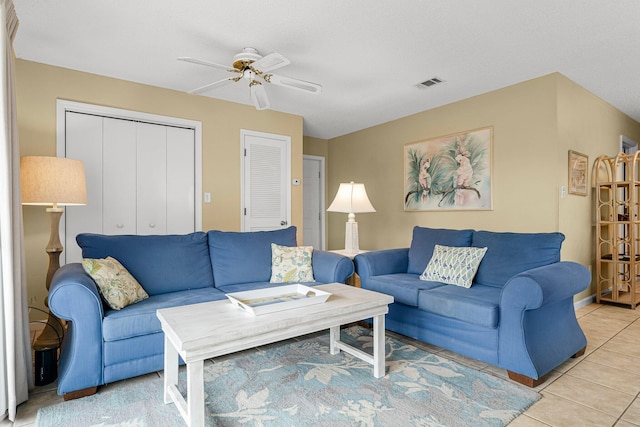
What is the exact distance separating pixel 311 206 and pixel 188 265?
369 cm

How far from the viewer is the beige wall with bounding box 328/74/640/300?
351cm

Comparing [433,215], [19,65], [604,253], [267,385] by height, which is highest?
[19,65]

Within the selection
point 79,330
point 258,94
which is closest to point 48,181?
point 79,330

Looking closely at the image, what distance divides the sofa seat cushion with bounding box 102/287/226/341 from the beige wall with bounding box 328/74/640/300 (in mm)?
3160

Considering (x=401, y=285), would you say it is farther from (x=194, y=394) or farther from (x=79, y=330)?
(x=79, y=330)

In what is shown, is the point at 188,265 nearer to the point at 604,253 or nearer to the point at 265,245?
the point at 265,245

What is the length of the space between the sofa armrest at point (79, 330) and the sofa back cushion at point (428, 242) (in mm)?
2513

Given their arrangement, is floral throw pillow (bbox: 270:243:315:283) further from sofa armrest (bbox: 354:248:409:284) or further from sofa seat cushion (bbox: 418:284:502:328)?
sofa seat cushion (bbox: 418:284:502:328)

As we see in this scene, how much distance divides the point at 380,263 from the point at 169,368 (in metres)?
1.95

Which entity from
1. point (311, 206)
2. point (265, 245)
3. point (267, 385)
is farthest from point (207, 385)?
point (311, 206)

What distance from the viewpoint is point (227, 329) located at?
163cm

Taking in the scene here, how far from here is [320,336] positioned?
2.91 meters

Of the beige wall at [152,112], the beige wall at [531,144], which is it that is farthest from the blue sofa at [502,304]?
the beige wall at [152,112]

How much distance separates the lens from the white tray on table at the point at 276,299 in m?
1.88
